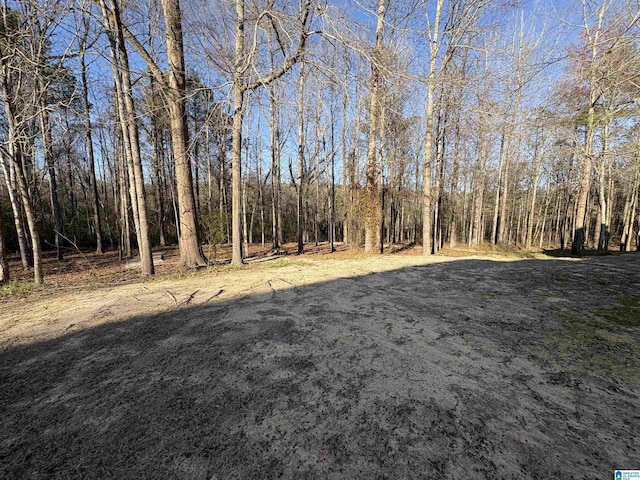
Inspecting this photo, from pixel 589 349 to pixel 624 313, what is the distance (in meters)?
1.19

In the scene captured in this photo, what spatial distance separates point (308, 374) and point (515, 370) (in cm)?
140

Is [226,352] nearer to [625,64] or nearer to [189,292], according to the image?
[189,292]

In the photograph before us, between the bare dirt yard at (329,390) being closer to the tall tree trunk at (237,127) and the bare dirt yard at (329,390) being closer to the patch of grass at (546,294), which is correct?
the patch of grass at (546,294)

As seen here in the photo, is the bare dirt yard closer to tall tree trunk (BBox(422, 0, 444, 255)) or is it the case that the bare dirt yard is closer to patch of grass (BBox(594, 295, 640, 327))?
patch of grass (BBox(594, 295, 640, 327))

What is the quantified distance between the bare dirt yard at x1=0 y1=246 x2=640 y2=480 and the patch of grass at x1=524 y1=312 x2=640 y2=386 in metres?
0.02

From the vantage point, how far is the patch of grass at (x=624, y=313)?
2404 millimetres

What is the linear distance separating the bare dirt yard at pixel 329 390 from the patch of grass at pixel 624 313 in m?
0.02

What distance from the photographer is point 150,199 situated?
24.2 m

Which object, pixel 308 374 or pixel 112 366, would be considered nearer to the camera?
pixel 308 374

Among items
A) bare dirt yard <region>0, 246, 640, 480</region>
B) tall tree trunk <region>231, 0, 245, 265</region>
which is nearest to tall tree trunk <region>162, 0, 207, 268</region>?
tall tree trunk <region>231, 0, 245, 265</region>

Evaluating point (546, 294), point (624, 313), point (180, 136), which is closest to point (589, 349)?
point (624, 313)

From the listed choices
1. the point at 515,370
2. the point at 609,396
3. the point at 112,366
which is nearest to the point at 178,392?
the point at 112,366

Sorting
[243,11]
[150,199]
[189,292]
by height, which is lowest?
[189,292]

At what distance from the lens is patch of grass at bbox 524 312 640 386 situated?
1.70 metres
